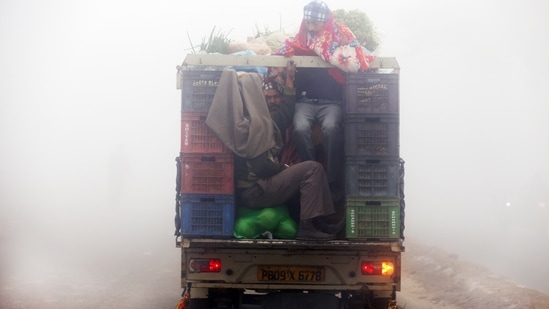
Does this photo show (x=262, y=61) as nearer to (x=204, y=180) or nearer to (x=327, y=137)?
(x=327, y=137)

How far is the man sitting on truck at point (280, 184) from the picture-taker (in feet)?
20.5

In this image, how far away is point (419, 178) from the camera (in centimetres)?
10281

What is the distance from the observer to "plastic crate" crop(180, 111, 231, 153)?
20.6 feet

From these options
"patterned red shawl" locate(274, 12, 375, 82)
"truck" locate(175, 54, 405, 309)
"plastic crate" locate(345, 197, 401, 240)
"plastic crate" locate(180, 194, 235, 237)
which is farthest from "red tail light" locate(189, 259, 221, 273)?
"patterned red shawl" locate(274, 12, 375, 82)

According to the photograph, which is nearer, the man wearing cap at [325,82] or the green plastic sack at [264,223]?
the green plastic sack at [264,223]

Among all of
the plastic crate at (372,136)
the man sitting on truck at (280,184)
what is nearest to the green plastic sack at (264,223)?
the man sitting on truck at (280,184)

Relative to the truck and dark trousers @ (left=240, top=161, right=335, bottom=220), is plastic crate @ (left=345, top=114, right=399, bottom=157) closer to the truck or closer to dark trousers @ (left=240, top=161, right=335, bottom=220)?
the truck

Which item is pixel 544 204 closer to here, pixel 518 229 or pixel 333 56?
pixel 518 229

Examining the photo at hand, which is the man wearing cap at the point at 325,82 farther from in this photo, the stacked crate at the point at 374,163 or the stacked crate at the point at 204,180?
the stacked crate at the point at 204,180

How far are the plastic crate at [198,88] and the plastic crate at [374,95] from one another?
1269mm

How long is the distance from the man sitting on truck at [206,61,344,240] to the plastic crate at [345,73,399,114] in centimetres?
67

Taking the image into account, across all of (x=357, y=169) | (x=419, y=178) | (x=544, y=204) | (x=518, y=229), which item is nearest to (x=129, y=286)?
(x=357, y=169)

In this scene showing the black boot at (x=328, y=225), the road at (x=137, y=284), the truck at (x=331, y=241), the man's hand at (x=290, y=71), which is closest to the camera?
the truck at (x=331, y=241)

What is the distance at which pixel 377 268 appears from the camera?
6.22 m
